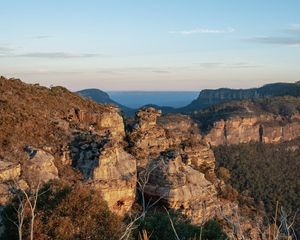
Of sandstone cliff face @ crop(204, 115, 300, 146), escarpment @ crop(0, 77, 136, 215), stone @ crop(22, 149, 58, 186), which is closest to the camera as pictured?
stone @ crop(22, 149, 58, 186)

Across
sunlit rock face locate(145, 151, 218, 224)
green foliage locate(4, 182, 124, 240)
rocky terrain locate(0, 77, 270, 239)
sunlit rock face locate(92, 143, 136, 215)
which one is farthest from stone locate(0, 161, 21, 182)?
sunlit rock face locate(145, 151, 218, 224)

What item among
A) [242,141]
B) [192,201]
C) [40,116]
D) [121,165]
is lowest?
[242,141]

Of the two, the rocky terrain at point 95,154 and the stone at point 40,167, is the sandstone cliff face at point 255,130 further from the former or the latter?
the stone at point 40,167

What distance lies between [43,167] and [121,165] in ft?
13.4

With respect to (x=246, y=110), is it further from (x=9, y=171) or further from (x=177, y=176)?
(x=9, y=171)

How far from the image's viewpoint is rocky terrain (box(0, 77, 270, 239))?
24.3 metres

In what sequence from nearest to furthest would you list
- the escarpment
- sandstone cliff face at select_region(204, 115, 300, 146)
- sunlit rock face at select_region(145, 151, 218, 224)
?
1. the escarpment
2. sunlit rock face at select_region(145, 151, 218, 224)
3. sandstone cliff face at select_region(204, 115, 300, 146)

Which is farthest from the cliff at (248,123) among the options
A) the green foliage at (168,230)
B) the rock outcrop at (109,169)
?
the green foliage at (168,230)

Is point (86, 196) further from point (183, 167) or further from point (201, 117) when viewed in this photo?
point (201, 117)

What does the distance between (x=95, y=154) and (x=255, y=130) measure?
111m

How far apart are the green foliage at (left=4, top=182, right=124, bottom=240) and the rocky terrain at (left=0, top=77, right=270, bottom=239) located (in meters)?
4.46

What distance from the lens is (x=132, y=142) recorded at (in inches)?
1309

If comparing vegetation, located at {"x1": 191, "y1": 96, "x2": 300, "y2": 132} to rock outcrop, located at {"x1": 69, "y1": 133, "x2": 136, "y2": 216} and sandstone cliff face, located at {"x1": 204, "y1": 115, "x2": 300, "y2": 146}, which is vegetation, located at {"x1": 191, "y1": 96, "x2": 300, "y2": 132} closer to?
sandstone cliff face, located at {"x1": 204, "y1": 115, "x2": 300, "y2": 146}

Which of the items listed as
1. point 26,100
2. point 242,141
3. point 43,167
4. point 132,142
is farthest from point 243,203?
point 242,141
